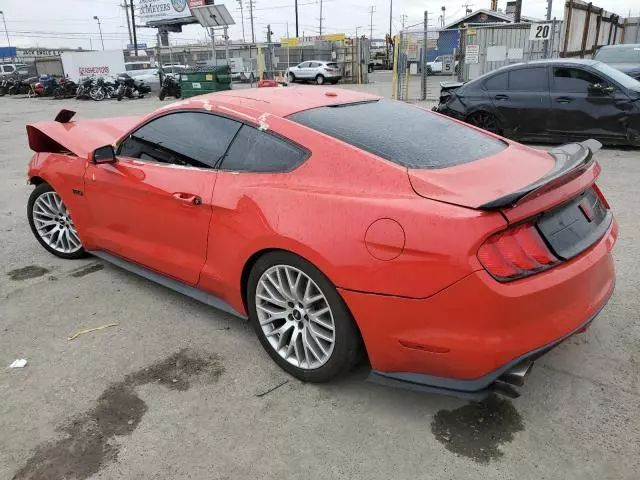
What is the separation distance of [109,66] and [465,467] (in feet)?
106

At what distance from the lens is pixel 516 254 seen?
7.09 feet

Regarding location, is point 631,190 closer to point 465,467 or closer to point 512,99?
point 512,99

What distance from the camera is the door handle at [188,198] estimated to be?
10.0 feet

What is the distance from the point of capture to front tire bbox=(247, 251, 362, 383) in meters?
2.51

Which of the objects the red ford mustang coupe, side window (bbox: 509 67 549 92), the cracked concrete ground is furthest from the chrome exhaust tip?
side window (bbox: 509 67 549 92)

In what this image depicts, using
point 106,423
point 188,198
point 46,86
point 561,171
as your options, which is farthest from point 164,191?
point 46,86

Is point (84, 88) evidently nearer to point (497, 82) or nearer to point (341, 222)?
point (497, 82)

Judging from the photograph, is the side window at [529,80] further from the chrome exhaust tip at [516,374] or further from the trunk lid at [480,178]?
the chrome exhaust tip at [516,374]

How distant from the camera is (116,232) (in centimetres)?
384

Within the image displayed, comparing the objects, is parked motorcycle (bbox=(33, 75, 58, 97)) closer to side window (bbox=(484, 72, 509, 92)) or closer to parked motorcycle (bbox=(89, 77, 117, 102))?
parked motorcycle (bbox=(89, 77, 117, 102))

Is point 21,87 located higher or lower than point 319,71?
lower

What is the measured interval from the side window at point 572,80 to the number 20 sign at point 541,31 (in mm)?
6111

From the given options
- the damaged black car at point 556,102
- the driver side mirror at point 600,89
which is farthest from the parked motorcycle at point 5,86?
the driver side mirror at point 600,89

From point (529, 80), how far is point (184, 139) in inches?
290
